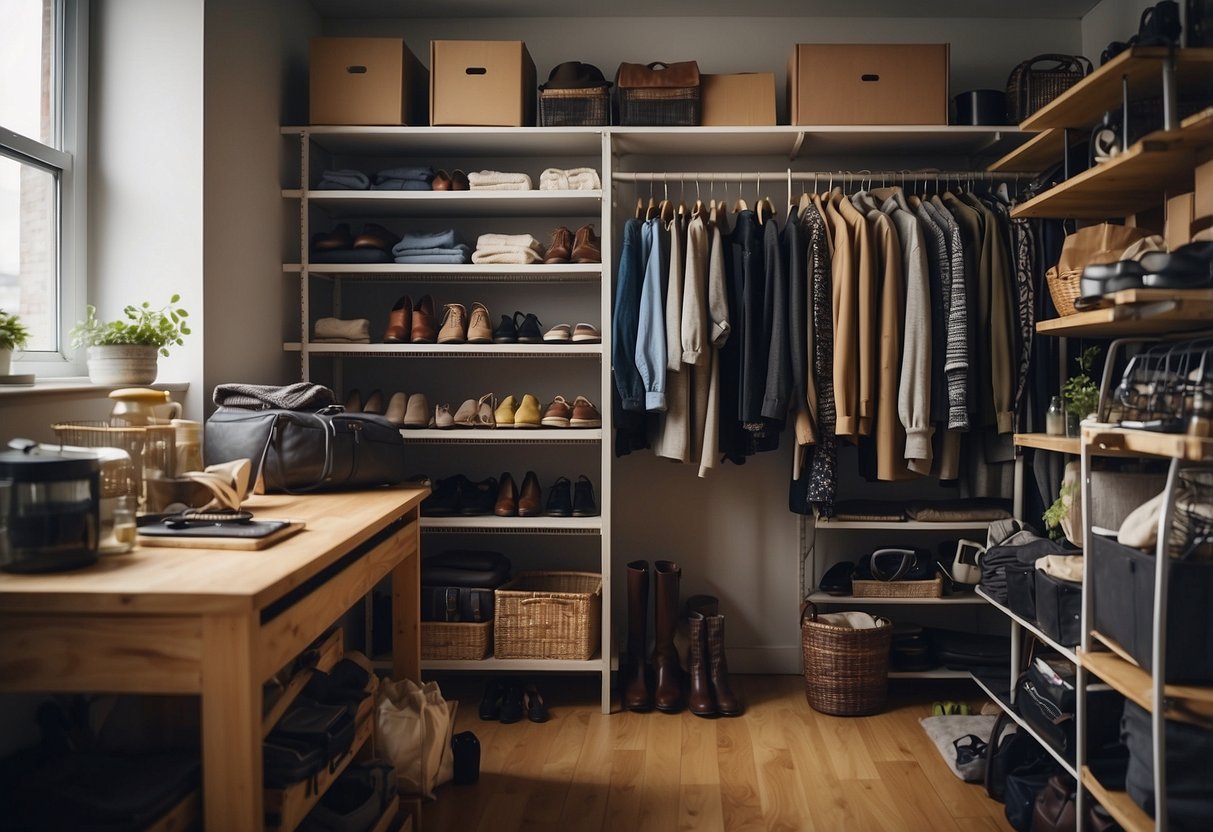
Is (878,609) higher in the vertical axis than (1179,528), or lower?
lower

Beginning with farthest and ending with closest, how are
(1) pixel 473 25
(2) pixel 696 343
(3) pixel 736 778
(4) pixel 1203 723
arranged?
(1) pixel 473 25 < (2) pixel 696 343 < (3) pixel 736 778 < (4) pixel 1203 723

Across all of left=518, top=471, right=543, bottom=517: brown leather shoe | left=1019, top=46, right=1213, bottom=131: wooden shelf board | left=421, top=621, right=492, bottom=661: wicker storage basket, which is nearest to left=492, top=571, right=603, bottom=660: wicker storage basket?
left=421, top=621, right=492, bottom=661: wicker storage basket

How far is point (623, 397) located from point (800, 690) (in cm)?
130

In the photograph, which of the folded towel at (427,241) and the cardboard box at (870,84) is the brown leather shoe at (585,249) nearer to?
the folded towel at (427,241)

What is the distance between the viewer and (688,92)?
10.2 feet

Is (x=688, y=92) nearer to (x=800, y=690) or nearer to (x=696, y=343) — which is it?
(x=696, y=343)

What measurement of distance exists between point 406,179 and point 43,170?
114 cm

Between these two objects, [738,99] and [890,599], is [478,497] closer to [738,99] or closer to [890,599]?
[890,599]

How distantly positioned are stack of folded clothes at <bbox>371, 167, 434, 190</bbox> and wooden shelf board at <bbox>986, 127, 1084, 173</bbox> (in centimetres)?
190

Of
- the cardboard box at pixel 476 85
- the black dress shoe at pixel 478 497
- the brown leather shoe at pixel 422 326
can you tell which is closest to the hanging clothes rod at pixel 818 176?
the cardboard box at pixel 476 85

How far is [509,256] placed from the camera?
10.2 feet

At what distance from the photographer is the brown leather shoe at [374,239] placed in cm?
311

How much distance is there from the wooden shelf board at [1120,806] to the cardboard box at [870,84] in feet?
7.01

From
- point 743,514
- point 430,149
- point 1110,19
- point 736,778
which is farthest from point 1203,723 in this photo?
point 430,149
